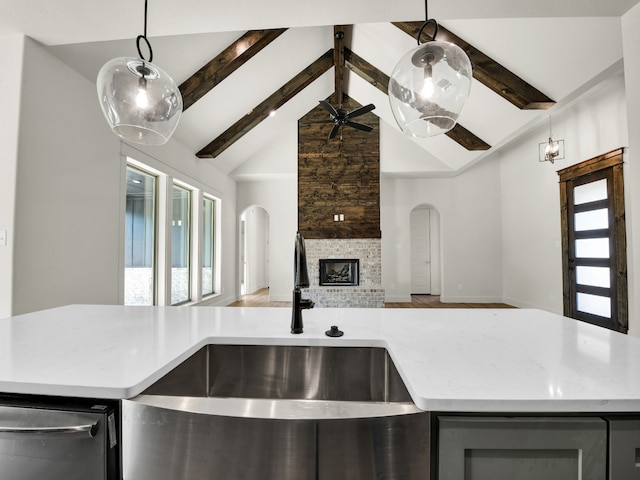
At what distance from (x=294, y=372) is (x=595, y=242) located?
487 centimetres

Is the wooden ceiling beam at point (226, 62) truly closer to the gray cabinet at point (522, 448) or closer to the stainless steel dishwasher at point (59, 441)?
the stainless steel dishwasher at point (59, 441)

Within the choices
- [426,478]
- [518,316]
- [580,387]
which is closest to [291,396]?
[426,478]

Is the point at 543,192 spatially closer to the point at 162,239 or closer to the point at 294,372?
→ the point at 294,372

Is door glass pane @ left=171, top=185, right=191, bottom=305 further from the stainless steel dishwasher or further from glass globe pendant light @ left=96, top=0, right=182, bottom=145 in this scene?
the stainless steel dishwasher

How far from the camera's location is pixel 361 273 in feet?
20.2

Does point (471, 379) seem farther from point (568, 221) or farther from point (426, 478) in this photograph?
point (568, 221)

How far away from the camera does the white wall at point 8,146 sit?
2.16m

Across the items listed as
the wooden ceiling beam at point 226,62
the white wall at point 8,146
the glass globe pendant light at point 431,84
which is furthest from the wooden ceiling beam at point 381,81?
the white wall at point 8,146

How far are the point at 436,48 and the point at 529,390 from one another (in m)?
1.29

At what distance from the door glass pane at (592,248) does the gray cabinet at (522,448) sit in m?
4.51

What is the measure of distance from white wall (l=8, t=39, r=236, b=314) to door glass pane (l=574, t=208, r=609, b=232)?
5.86 m

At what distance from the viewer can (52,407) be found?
2.33 ft

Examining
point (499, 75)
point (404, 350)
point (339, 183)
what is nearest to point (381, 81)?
point (499, 75)

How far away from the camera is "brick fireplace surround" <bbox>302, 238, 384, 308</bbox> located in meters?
6.06
